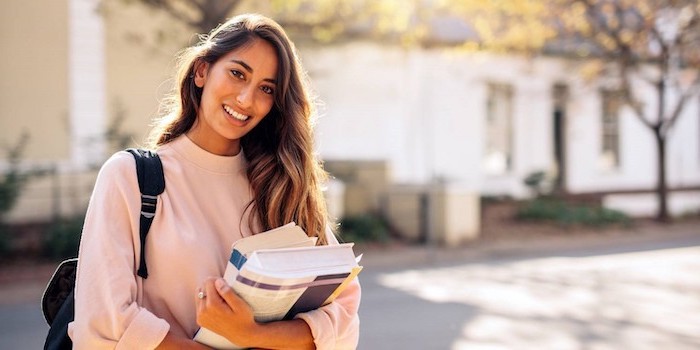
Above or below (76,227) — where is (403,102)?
above

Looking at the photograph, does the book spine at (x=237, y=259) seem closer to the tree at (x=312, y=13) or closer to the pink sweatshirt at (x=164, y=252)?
the pink sweatshirt at (x=164, y=252)

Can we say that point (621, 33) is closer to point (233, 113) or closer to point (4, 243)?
point (4, 243)

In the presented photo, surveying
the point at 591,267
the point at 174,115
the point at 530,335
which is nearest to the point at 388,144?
the point at 591,267

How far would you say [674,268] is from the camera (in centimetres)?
1156

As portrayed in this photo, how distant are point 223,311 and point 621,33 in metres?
16.6

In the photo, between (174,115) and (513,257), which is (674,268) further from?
(174,115)

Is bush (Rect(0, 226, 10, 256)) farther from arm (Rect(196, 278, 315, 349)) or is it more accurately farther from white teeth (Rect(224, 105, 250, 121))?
arm (Rect(196, 278, 315, 349))

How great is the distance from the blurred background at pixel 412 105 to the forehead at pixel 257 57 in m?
6.34

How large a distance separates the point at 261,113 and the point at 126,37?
43.5 feet

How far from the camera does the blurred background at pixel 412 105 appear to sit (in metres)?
13.1

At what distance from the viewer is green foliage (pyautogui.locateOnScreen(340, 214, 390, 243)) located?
13.6m

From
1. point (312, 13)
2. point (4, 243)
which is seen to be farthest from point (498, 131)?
point (4, 243)

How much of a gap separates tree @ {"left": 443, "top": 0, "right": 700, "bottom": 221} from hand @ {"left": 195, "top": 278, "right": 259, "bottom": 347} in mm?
14398

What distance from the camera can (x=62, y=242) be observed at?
36.4 ft
